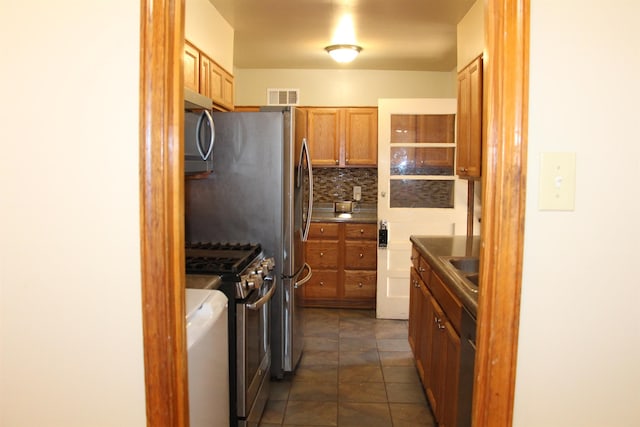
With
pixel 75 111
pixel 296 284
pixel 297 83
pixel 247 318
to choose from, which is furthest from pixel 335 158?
pixel 75 111

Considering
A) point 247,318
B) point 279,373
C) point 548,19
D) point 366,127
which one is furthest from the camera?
point 366,127

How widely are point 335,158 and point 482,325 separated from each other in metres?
4.44

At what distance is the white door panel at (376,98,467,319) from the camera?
14.9 ft

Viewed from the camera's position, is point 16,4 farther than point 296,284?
No

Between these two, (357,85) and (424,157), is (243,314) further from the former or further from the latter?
(357,85)

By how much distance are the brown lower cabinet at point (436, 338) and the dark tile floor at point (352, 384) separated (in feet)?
0.65

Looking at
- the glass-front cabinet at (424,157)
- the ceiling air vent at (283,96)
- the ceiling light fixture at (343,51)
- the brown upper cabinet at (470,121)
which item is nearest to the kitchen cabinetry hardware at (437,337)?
the brown upper cabinet at (470,121)

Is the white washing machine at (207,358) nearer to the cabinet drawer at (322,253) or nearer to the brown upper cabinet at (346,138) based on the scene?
the cabinet drawer at (322,253)

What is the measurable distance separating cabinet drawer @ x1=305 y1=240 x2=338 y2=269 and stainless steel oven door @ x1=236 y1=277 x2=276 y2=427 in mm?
1956

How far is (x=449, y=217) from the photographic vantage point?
4551 millimetres

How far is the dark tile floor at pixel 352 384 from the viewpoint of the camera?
2.82m

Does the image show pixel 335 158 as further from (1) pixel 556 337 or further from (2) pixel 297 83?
(1) pixel 556 337

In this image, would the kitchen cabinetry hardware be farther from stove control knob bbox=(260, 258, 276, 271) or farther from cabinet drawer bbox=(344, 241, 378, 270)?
cabinet drawer bbox=(344, 241, 378, 270)

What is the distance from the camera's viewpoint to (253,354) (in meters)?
2.59
